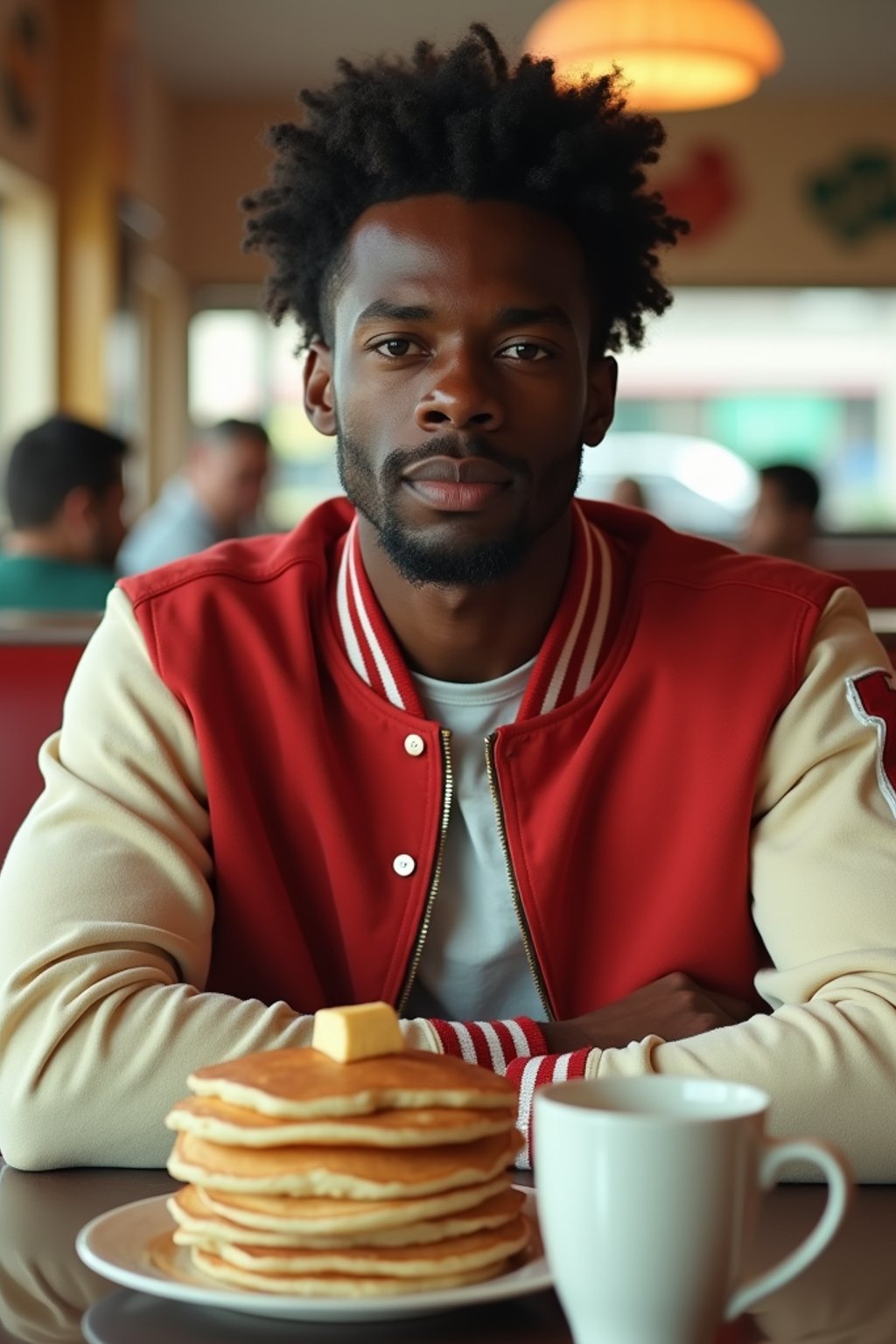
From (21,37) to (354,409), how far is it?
521 cm

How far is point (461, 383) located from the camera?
1440 millimetres

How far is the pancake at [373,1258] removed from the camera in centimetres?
72

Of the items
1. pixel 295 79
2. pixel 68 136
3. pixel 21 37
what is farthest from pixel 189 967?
pixel 295 79

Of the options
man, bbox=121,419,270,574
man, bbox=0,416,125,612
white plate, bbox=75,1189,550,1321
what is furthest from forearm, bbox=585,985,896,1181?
man, bbox=121,419,270,574

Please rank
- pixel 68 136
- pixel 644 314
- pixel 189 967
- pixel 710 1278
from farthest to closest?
pixel 68 136
pixel 644 314
pixel 189 967
pixel 710 1278

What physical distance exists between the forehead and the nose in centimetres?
6

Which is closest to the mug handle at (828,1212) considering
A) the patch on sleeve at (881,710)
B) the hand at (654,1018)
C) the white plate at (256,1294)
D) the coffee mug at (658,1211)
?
the coffee mug at (658,1211)

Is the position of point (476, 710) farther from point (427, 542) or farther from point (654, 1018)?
point (654, 1018)

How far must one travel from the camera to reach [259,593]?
1.60 metres

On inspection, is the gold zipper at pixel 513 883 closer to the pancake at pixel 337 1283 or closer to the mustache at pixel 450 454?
the mustache at pixel 450 454

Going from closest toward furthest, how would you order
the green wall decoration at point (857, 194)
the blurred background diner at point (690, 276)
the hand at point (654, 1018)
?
the hand at point (654, 1018)
the blurred background diner at point (690, 276)
the green wall decoration at point (857, 194)

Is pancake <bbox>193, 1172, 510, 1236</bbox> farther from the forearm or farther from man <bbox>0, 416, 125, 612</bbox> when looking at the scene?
man <bbox>0, 416, 125, 612</bbox>

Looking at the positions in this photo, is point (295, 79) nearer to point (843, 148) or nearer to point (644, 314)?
point (843, 148)

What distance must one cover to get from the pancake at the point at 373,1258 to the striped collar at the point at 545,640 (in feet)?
2.63
